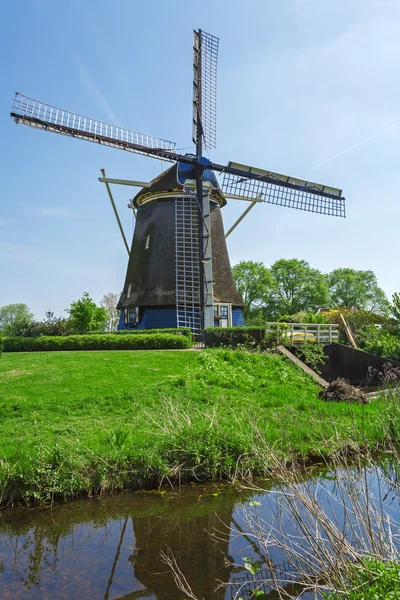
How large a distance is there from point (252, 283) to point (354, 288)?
1300 centimetres

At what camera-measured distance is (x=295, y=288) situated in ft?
172

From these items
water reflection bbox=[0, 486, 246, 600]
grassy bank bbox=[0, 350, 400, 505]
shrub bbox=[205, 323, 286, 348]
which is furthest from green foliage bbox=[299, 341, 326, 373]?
A: water reflection bbox=[0, 486, 246, 600]

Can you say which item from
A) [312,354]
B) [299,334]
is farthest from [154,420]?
[299,334]

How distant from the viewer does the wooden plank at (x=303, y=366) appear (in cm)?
1357

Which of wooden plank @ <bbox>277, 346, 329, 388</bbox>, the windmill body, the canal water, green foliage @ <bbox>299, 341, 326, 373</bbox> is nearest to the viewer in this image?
the canal water

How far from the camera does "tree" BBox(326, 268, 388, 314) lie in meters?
52.9

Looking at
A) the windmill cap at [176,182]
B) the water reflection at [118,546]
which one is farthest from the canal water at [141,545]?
the windmill cap at [176,182]

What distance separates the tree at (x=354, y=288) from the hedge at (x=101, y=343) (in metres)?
40.6

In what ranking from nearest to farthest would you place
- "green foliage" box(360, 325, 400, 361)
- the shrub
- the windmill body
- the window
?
1. the shrub
2. "green foliage" box(360, 325, 400, 361)
3. the windmill body
4. the window

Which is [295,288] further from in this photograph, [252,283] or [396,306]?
[396,306]

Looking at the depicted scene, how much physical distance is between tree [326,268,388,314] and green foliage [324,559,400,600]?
2073 inches

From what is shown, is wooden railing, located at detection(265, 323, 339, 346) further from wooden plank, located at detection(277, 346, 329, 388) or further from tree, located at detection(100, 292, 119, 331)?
tree, located at detection(100, 292, 119, 331)

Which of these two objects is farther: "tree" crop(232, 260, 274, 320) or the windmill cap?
"tree" crop(232, 260, 274, 320)

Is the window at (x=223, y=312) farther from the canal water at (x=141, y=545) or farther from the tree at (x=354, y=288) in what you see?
the tree at (x=354, y=288)
